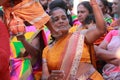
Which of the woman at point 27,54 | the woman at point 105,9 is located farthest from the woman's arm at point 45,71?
the woman at point 105,9

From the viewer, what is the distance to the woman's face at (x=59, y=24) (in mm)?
3414

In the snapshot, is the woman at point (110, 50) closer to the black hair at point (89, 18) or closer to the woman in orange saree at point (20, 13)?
the black hair at point (89, 18)

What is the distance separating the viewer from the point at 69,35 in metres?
3.40

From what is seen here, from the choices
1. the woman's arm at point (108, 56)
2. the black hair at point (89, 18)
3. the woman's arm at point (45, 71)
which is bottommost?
the woman's arm at point (45, 71)

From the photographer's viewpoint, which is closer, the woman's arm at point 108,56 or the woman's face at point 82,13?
the woman's arm at point 108,56

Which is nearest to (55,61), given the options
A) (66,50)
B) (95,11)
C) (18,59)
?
(66,50)

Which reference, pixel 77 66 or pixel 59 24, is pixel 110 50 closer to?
pixel 77 66

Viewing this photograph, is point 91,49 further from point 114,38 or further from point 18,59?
point 18,59

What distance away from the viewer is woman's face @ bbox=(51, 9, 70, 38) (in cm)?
341

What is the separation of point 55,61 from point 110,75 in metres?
0.52

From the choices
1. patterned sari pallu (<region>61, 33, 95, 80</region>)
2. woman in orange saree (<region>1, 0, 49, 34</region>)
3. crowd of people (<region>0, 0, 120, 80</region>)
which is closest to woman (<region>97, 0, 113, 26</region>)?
crowd of people (<region>0, 0, 120, 80</region>)

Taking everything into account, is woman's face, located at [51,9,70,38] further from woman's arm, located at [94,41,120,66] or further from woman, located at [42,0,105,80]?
woman's arm, located at [94,41,120,66]

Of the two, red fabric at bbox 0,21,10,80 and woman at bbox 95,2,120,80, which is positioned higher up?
red fabric at bbox 0,21,10,80

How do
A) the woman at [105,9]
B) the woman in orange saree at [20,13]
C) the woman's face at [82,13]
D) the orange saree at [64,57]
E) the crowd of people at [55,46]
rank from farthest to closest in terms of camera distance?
the woman at [105,9] < the woman's face at [82,13] < the orange saree at [64,57] < the crowd of people at [55,46] < the woman in orange saree at [20,13]
